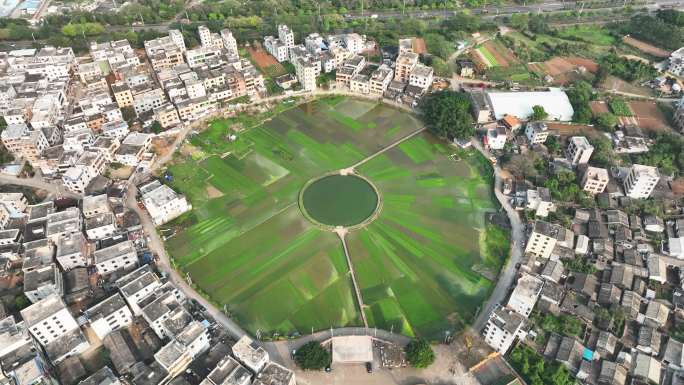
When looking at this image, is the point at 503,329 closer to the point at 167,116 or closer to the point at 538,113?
the point at 538,113

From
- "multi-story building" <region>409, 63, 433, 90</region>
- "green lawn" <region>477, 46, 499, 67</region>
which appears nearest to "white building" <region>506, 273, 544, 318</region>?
"multi-story building" <region>409, 63, 433, 90</region>

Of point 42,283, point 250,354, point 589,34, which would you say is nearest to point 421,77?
point 589,34

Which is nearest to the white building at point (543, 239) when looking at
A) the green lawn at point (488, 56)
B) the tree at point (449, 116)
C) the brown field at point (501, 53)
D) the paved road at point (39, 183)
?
the tree at point (449, 116)

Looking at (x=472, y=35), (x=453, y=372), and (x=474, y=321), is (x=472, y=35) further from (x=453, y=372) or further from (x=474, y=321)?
(x=453, y=372)

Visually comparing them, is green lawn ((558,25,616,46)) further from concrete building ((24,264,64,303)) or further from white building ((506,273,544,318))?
concrete building ((24,264,64,303))

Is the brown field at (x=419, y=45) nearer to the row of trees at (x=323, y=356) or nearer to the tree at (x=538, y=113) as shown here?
the tree at (x=538, y=113)

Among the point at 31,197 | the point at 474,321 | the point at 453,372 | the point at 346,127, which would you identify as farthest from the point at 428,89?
the point at 31,197
